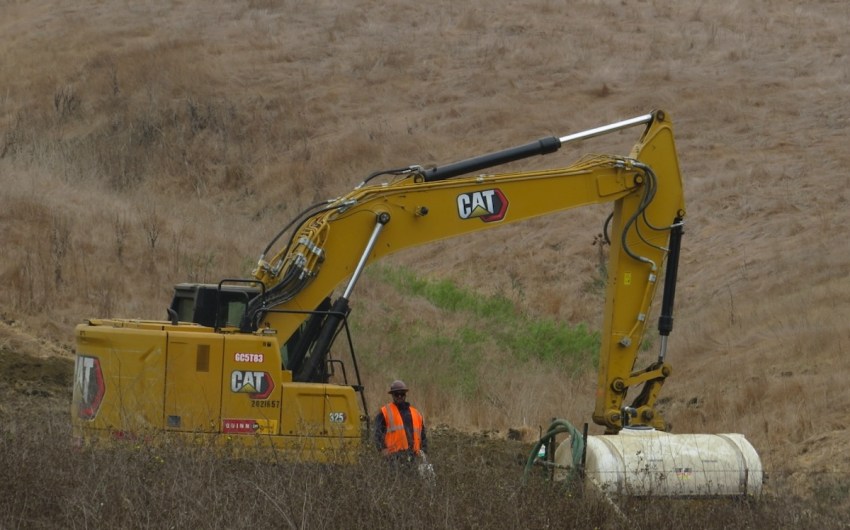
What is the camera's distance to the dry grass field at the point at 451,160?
63.8 feet

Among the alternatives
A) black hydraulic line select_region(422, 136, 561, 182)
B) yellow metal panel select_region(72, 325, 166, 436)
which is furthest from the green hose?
yellow metal panel select_region(72, 325, 166, 436)

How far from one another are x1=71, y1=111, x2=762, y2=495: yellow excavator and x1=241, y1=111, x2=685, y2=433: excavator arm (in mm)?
14

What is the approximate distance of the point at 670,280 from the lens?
13.2 m

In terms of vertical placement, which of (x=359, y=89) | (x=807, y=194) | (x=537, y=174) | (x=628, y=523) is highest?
(x=359, y=89)

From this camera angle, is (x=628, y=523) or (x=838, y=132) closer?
(x=628, y=523)

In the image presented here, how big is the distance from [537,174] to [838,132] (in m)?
22.7

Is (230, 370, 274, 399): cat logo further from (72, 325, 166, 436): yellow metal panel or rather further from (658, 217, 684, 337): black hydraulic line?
(658, 217, 684, 337): black hydraulic line

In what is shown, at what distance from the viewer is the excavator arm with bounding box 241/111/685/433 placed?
12180mm

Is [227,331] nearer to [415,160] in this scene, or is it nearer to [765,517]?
[765,517]

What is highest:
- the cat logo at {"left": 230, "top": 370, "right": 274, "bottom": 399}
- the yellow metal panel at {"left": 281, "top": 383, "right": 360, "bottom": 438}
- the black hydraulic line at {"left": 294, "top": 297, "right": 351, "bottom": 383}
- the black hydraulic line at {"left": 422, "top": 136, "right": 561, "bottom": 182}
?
the black hydraulic line at {"left": 422, "top": 136, "right": 561, "bottom": 182}

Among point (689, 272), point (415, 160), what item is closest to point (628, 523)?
point (689, 272)

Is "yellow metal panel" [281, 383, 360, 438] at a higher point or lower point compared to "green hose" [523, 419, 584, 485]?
higher

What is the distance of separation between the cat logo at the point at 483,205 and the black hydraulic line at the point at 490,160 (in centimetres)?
26

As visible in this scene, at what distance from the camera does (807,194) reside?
29125 mm
